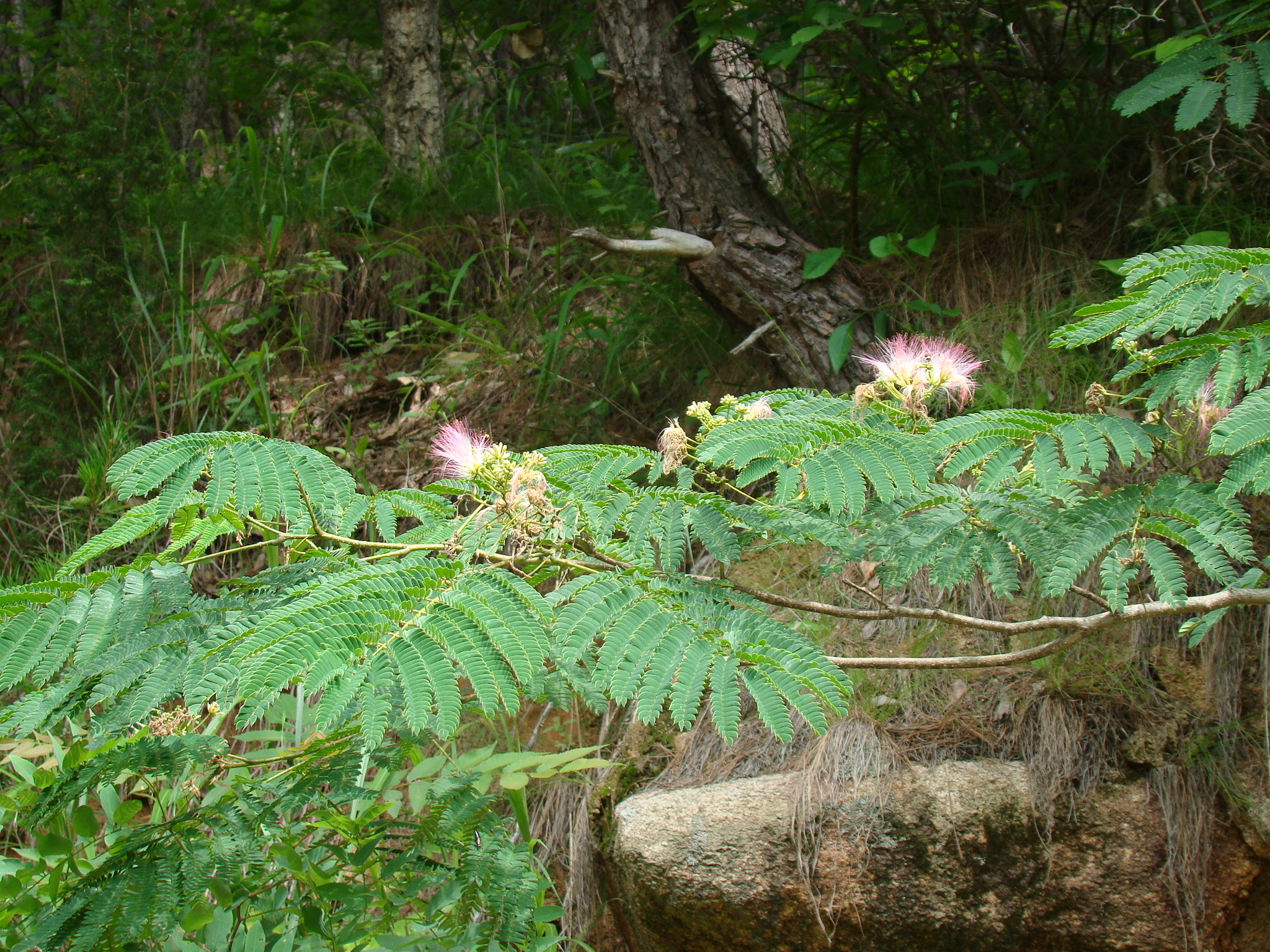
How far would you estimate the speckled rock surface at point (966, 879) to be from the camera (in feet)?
6.97

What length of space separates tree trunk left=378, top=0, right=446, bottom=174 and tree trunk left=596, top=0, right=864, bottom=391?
4.85 feet

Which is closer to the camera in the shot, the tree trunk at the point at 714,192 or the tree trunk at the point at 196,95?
the tree trunk at the point at 714,192

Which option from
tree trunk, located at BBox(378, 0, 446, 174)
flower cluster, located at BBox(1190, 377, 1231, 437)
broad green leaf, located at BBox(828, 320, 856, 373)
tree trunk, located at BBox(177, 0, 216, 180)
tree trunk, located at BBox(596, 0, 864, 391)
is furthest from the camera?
tree trunk, located at BBox(177, 0, 216, 180)

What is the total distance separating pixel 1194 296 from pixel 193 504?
1.36m

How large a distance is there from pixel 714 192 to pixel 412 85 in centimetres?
205

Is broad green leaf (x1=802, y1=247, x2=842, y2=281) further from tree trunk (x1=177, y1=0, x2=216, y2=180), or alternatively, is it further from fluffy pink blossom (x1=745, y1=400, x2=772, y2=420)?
tree trunk (x1=177, y1=0, x2=216, y2=180)

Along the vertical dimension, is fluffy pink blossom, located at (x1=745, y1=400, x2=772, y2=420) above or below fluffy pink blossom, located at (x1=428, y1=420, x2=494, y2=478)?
above

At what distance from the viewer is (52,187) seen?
12.0ft

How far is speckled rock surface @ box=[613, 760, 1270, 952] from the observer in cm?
212

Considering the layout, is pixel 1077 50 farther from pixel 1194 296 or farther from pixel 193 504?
pixel 193 504

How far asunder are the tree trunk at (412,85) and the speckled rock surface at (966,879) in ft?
10.9

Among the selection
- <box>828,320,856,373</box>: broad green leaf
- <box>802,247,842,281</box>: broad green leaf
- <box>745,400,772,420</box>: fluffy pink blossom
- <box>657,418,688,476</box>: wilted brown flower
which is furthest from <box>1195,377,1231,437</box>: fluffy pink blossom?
<box>802,247,842,281</box>: broad green leaf

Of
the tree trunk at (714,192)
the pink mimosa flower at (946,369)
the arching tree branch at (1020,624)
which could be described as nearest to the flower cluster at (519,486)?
the arching tree branch at (1020,624)

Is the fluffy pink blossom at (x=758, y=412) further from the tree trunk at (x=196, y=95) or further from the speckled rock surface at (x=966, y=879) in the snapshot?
the tree trunk at (x=196, y=95)
